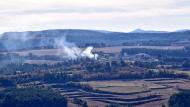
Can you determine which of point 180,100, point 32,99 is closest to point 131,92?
point 180,100

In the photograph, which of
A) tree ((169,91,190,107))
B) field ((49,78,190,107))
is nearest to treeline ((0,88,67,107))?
field ((49,78,190,107))

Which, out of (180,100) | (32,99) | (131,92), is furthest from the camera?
(131,92)

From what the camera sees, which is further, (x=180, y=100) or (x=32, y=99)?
(x=32, y=99)

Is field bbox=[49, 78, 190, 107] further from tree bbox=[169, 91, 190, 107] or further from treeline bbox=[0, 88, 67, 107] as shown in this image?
treeline bbox=[0, 88, 67, 107]

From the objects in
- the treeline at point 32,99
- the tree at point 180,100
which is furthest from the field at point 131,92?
the treeline at point 32,99

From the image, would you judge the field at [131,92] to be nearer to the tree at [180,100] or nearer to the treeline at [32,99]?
the tree at [180,100]

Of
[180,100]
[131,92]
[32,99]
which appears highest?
[131,92]

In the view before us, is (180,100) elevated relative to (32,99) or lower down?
lower down

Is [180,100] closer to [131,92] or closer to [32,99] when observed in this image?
[131,92]

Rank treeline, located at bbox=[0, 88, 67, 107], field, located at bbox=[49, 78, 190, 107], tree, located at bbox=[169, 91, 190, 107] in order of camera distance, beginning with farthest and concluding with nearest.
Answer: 1. field, located at bbox=[49, 78, 190, 107]
2. treeline, located at bbox=[0, 88, 67, 107]
3. tree, located at bbox=[169, 91, 190, 107]
